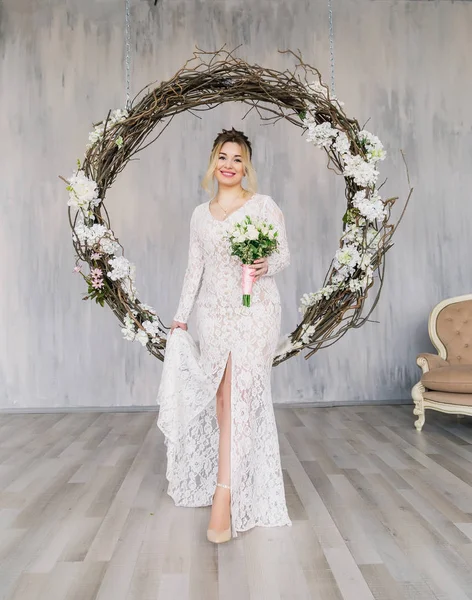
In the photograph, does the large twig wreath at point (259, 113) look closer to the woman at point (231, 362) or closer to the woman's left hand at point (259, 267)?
the woman at point (231, 362)

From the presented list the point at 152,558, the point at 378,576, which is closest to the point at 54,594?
the point at 152,558

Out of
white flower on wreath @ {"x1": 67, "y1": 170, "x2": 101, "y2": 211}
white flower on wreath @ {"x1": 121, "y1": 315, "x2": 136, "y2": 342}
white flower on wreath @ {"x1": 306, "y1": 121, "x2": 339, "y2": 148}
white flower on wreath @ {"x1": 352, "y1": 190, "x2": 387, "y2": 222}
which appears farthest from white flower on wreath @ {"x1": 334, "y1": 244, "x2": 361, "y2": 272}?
white flower on wreath @ {"x1": 67, "y1": 170, "x2": 101, "y2": 211}

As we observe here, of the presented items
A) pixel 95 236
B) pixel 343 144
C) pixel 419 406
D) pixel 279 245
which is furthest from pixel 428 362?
pixel 95 236

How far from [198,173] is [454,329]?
278 centimetres

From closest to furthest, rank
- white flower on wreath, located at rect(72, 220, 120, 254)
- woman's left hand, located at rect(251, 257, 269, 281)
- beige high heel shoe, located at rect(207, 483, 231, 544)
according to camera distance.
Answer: beige high heel shoe, located at rect(207, 483, 231, 544) < woman's left hand, located at rect(251, 257, 269, 281) < white flower on wreath, located at rect(72, 220, 120, 254)

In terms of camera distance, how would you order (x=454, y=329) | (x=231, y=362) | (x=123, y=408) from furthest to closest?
(x=123, y=408) → (x=454, y=329) → (x=231, y=362)

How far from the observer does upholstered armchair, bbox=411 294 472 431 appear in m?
4.36

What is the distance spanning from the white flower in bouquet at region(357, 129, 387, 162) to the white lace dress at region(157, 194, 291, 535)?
673 millimetres

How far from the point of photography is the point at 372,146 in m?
3.10

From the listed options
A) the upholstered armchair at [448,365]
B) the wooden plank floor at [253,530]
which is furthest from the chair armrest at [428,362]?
the wooden plank floor at [253,530]

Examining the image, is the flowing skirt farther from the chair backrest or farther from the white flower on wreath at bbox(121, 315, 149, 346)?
the chair backrest

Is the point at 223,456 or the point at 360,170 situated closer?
the point at 223,456

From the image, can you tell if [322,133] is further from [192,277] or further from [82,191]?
[82,191]

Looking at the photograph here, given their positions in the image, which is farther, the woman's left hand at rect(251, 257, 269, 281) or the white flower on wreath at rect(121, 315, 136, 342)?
the white flower on wreath at rect(121, 315, 136, 342)
